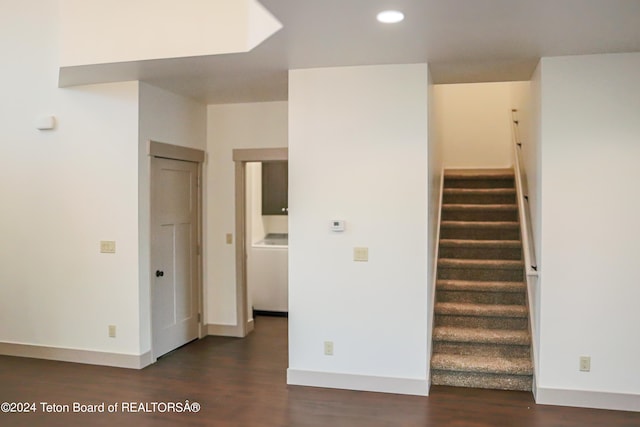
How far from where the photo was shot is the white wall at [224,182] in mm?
5352

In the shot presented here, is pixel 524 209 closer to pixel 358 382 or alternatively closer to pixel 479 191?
pixel 479 191

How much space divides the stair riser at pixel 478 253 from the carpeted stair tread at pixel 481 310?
66 centimetres

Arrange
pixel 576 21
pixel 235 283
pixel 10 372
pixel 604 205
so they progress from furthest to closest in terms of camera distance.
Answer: pixel 235 283
pixel 10 372
pixel 604 205
pixel 576 21

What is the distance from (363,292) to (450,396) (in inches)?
40.0

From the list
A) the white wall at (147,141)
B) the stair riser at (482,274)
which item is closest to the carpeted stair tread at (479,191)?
the stair riser at (482,274)

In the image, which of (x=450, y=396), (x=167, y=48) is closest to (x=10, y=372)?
(x=167, y=48)

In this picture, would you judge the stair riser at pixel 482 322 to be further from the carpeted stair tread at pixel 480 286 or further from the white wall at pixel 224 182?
the white wall at pixel 224 182

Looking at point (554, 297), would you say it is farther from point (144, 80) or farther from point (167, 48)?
point (144, 80)

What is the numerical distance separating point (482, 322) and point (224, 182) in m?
3.02

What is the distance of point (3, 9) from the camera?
455 cm

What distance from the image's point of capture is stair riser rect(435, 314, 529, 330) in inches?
168

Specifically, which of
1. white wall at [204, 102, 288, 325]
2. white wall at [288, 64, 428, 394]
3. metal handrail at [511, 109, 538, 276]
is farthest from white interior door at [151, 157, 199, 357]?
metal handrail at [511, 109, 538, 276]

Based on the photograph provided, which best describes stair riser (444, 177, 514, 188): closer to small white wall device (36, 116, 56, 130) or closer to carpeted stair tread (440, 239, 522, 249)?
carpeted stair tread (440, 239, 522, 249)

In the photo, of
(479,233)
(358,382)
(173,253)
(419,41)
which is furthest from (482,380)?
(173,253)
